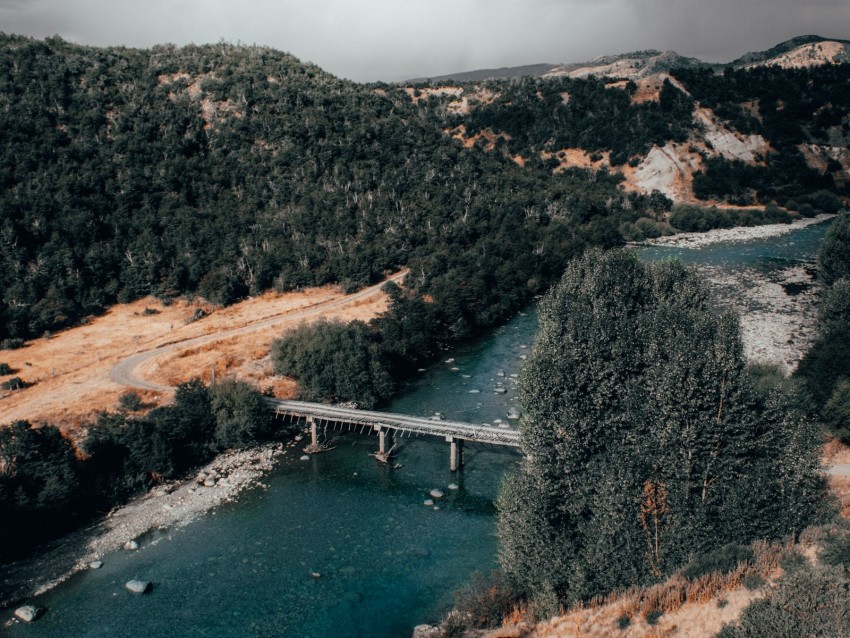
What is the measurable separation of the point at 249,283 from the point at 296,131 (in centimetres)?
3737

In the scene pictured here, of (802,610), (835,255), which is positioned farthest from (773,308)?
(802,610)

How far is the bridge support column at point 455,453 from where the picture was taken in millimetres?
50094

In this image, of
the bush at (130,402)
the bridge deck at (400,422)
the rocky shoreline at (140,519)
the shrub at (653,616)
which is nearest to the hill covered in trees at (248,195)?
the bush at (130,402)

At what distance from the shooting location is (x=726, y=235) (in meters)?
128

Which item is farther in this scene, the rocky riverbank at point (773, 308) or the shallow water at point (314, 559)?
the rocky riverbank at point (773, 308)

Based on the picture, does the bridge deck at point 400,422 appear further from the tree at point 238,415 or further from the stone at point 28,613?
the stone at point 28,613

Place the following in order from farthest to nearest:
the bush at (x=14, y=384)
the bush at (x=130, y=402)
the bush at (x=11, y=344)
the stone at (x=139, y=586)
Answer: the bush at (x=11, y=344), the bush at (x=14, y=384), the bush at (x=130, y=402), the stone at (x=139, y=586)

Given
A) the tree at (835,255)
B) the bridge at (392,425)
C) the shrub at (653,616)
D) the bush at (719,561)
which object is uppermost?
the tree at (835,255)

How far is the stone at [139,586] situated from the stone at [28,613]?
4.57m

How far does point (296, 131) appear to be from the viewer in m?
113

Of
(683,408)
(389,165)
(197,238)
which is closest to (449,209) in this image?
(389,165)

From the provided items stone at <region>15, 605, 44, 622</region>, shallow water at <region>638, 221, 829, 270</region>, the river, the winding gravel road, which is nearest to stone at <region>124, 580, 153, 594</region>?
the river

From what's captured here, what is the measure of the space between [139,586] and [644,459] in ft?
99.2

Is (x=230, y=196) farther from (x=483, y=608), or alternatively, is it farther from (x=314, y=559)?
(x=483, y=608)
